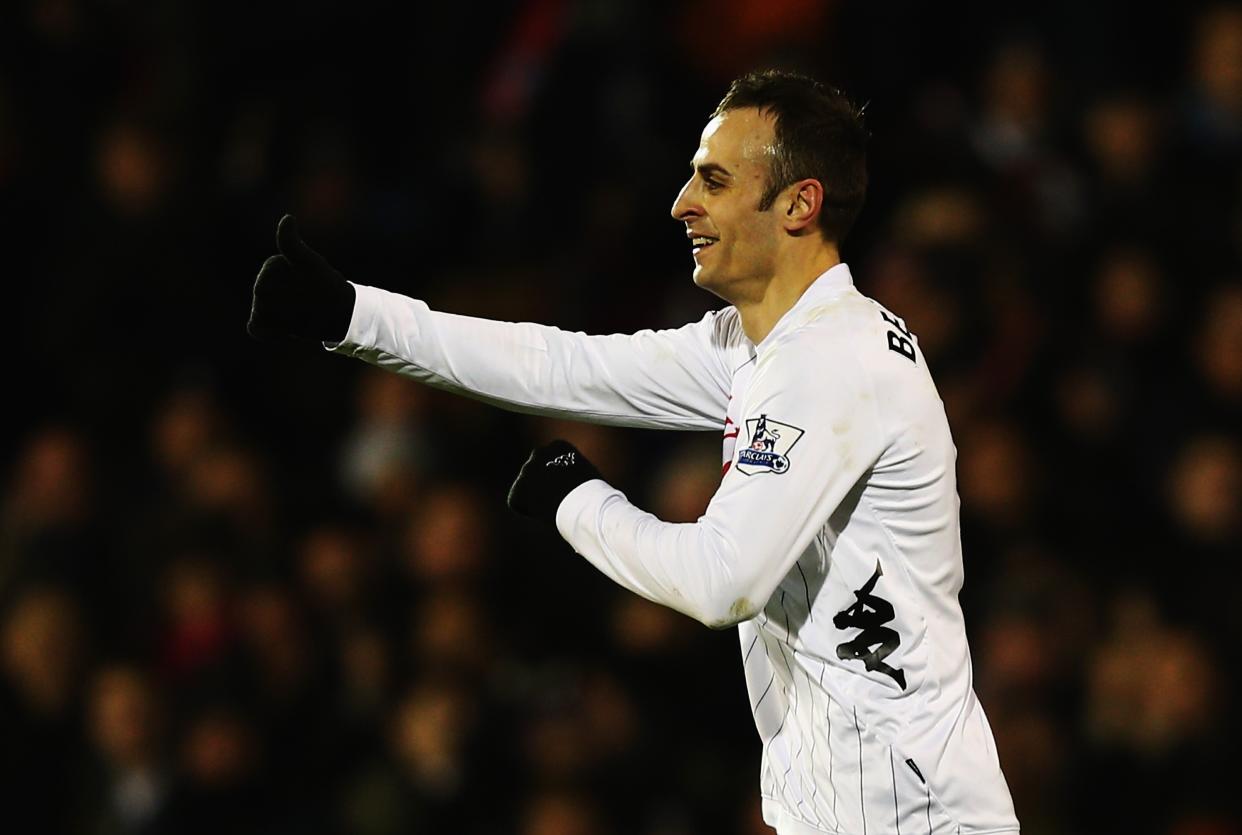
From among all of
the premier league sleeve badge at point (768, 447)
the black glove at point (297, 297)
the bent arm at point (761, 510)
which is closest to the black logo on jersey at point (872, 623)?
the bent arm at point (761, 510)

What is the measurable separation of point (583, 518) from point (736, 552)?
30cm

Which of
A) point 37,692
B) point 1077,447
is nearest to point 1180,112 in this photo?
point 1077,447

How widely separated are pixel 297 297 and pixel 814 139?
37.9 inches

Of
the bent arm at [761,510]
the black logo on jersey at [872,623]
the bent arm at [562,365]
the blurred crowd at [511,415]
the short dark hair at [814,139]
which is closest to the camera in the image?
the bent arm at [761,510]

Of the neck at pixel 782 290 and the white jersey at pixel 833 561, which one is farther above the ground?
the neck at pixel 782 290

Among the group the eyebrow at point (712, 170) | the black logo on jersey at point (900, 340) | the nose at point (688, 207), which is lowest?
the black logo on jersey at point (900, 340)

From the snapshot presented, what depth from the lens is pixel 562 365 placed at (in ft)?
12.3

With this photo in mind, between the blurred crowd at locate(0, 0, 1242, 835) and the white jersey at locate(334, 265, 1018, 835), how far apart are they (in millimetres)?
2355

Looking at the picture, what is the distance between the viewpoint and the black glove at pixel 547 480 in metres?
3.32

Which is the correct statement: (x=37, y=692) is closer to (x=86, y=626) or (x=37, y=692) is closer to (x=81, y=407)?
(x=86, y=626)

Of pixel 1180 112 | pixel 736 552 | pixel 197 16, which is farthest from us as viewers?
pixel 197 16

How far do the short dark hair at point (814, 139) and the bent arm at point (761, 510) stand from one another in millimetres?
374

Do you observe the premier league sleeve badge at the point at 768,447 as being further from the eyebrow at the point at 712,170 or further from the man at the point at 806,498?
the eyebrow at the point at 712,170

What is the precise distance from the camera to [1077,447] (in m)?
6.45
